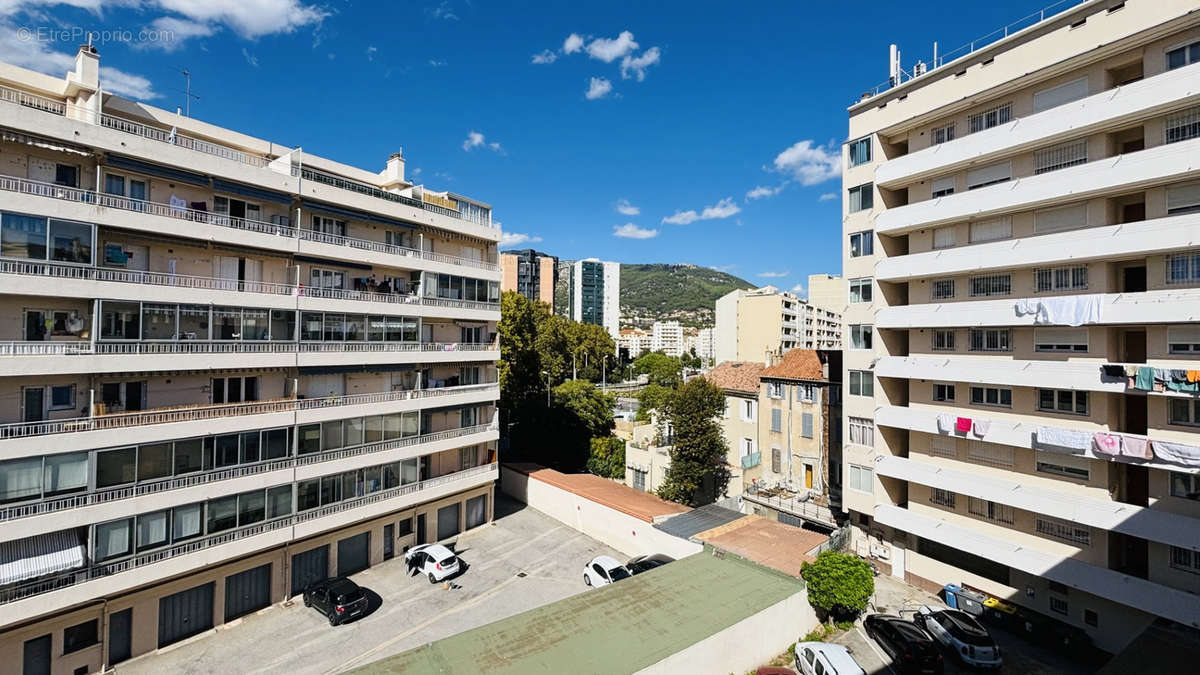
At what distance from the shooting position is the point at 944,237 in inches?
938

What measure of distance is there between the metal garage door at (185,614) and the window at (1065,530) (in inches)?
1280

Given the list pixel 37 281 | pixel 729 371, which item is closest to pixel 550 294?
pixel 729 371

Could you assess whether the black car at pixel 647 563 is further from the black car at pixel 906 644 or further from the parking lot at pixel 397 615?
the black car at pixel 906 644

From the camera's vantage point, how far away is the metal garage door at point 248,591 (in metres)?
20.9

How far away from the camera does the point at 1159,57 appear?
58.8ft

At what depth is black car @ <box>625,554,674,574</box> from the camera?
23172 mm

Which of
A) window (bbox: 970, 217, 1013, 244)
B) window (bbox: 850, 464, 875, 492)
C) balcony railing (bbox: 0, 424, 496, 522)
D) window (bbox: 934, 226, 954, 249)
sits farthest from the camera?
window (bbox: 850, 464, 875, 492)

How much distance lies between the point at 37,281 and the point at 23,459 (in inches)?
211

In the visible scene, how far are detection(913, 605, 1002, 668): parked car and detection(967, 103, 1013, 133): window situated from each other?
1980 cm

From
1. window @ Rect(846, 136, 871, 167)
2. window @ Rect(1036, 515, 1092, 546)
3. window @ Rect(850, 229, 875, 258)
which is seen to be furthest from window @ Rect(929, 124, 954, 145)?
window @ Rect(1036, 515, 1092, 546)

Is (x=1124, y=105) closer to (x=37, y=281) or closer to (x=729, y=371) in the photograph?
(x=729, y=371)

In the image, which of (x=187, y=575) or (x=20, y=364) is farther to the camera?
(x=187, y=575)

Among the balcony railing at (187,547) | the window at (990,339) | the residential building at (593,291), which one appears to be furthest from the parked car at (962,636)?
the residential building at (593,291)

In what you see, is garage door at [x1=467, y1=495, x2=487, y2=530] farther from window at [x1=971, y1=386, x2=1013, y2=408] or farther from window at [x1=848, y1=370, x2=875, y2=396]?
window at [x1=971, y1=386, x2=1013, y2=408]
